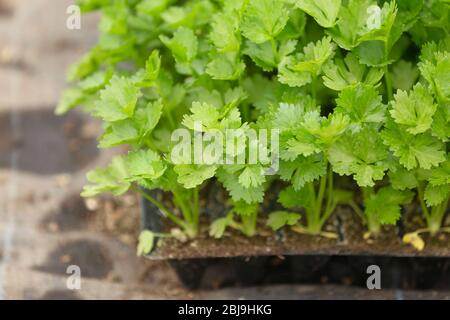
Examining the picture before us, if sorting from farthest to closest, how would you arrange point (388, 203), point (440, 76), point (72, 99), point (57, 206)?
point (57, 206), point (72, 99), point (388, 203), point (440, 76)

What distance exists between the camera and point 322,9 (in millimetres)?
1966

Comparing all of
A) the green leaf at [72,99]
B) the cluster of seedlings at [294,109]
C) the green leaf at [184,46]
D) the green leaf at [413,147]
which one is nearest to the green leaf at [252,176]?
the cluster of seedlings at [294,109]

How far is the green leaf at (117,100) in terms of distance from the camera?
2.03 metres

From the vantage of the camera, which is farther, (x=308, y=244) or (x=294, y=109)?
(x=308, y=244)

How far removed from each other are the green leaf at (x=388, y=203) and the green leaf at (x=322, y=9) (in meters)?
0.49

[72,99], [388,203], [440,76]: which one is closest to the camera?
[440,76]

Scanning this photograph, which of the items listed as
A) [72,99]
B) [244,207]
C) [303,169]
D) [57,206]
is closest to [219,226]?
[244,207]

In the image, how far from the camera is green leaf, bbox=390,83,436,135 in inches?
73.0

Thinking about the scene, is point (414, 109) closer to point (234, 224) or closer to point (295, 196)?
point (295, 196)

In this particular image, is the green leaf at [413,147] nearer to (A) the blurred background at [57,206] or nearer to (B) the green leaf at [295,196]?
(B) the green leaf at [295,196]

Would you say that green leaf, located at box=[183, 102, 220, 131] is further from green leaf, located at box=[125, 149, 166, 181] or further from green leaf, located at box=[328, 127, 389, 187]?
green leaf, located at box=[328, 127, 389, 187]

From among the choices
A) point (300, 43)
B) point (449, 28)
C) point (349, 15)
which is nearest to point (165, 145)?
point (300, 43)

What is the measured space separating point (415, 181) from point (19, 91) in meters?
1.81

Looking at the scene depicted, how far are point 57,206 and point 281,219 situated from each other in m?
0.94
